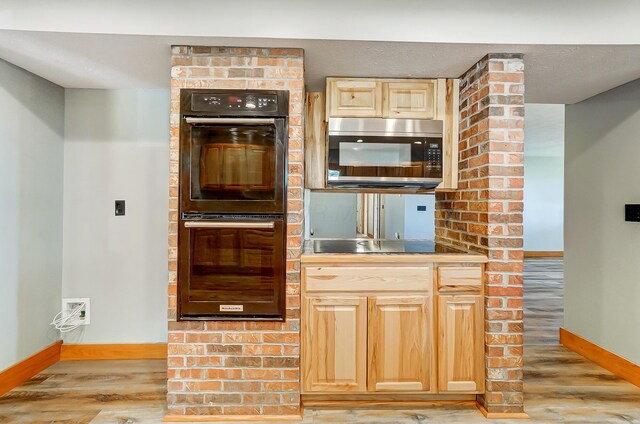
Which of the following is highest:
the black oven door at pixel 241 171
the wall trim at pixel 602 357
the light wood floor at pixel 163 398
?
the black oven door at pixel 241 171

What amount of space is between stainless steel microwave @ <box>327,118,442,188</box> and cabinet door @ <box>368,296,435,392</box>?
0.77 m

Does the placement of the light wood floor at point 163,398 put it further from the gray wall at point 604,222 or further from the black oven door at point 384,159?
the black oven door at point 384,159

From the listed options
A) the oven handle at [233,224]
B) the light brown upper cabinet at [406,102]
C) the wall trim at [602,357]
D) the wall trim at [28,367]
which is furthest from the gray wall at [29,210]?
the wall trim at [602,357]

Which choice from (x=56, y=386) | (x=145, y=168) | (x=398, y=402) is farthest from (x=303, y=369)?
(x=145, y=168)

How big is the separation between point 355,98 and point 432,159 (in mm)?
625

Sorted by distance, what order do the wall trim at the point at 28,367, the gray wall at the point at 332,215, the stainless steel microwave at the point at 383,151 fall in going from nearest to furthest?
1. the wall trim at the point at 28,367
2. the stainless steel microwave at the point at 383,151
3. the gray wall at the point at 332,215

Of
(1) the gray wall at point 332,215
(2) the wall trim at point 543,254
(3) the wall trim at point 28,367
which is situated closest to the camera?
(3) the wall trim at point 28,367

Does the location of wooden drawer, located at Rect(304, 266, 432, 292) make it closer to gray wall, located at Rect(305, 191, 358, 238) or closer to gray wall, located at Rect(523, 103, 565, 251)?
gray wall, located at Rect(305, 191, 358, 238)

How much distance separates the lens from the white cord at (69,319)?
9.48 feet

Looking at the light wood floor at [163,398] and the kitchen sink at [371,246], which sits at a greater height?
the kitchen sink at [371,246]

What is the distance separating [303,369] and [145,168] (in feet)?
6.13

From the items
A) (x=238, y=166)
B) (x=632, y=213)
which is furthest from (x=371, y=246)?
(x=632, y=213)

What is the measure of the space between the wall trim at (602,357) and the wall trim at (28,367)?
3.95 m

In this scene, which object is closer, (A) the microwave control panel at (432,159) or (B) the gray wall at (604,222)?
(A) the microwave control panel at (432,159)
